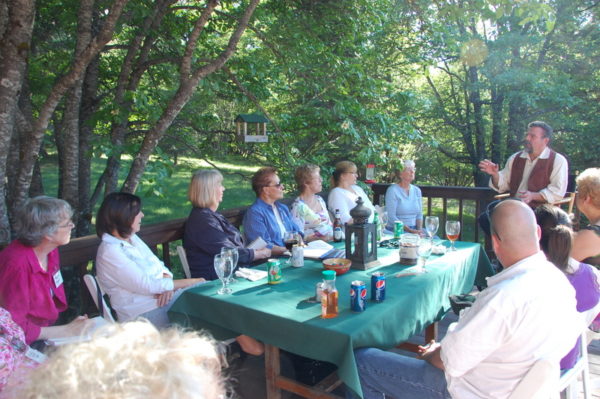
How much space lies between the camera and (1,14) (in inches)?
108

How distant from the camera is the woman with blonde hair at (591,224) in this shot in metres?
2.26

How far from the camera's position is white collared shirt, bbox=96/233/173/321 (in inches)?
93.5

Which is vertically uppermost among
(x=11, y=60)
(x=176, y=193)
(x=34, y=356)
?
(x=11, y=60)

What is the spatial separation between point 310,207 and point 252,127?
947 mm

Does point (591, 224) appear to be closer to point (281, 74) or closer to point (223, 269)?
point (223, 269)

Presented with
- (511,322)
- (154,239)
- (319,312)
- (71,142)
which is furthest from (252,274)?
(71,142)

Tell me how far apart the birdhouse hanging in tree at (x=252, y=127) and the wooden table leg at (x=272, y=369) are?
2.39 m

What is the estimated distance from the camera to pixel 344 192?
4.09 meters

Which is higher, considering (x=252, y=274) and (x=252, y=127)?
(x=252, y=127)

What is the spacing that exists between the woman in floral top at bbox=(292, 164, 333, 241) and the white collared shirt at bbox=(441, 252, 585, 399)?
2189mm

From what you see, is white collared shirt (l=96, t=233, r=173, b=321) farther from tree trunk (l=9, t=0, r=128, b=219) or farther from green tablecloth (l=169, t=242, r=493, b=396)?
tree trunk (l=9, t=0, r=128, b=219)

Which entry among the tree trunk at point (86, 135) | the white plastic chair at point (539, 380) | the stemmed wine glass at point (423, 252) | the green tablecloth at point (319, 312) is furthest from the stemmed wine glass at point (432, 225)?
the tree trunk at point (86, 135)

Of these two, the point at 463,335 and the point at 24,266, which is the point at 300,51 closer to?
the point at 24,266

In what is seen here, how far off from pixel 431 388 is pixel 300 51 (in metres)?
3.03
